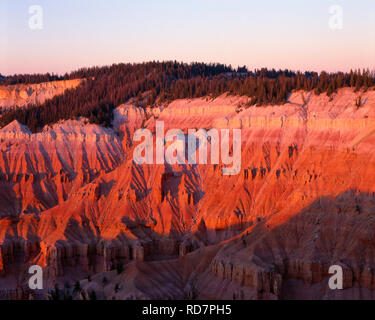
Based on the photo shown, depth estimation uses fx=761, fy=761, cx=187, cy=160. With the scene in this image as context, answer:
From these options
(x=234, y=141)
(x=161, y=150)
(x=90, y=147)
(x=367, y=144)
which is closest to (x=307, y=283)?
(x=367, y=144)

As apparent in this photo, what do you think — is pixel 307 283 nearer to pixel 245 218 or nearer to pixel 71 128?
pixel 245 218

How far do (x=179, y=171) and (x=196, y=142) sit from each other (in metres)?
5.58

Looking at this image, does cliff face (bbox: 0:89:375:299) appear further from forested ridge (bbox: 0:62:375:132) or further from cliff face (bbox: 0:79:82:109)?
cliff face (bbox: 0:79:82:109)

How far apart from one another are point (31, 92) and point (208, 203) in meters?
71.9

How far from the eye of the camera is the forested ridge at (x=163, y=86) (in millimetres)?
100438

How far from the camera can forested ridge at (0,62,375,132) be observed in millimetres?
100438

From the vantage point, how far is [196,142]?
341ft

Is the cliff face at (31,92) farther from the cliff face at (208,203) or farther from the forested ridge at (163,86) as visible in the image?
the cliff face at (208,203)

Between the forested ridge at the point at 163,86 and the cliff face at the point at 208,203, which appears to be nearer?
the cliff face at the point at 208,203

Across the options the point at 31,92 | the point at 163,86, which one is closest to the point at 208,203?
the point at 163,86

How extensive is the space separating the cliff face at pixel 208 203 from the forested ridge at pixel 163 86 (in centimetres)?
225

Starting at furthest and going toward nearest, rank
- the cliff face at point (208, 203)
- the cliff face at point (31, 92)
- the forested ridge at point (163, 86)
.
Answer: the cliff face at point (31, 92), the forested ridge at point (163, 86), the cliff face at point (208, 203)

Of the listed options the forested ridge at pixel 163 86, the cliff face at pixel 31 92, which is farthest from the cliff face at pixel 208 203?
the cliff face at pixel 31 92

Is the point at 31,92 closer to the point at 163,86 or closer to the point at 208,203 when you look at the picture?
the point at 163,86
